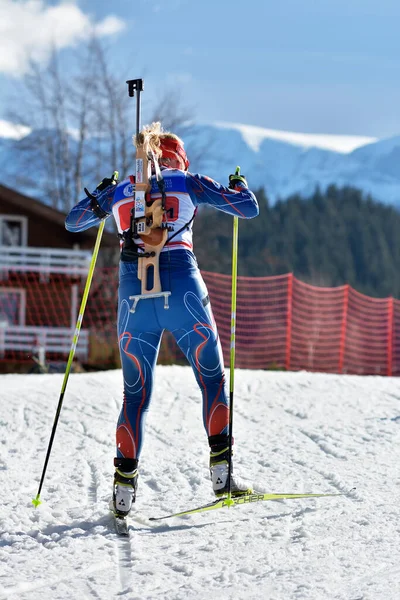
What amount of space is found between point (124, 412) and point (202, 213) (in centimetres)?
2472

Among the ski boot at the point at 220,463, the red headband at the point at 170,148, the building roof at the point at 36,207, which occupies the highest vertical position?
the building roof at the point at 36,207

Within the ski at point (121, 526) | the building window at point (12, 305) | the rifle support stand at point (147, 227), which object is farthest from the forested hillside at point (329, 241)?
the ski at point (121, 526)

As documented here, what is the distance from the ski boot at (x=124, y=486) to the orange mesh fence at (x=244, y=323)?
8.88m

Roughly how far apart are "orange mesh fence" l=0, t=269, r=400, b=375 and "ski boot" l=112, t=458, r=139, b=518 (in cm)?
888

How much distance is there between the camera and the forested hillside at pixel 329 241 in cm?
6838

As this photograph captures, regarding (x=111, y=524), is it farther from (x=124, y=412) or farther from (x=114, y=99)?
(x=114, y=99)

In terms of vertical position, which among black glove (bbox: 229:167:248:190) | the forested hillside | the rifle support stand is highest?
the forested hillside

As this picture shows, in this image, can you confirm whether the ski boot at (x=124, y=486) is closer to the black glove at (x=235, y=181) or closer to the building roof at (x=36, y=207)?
the black glove at (x=235, y=181)

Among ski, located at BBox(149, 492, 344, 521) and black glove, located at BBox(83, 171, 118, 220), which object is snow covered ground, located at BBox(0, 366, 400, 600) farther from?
black glove, located at BBox(83, 171, 118, 220)

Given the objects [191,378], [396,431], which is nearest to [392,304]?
[191,378]

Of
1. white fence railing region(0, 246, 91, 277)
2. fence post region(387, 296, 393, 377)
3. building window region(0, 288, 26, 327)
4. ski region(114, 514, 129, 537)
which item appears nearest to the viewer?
ski region(114, 514, 129, 537)

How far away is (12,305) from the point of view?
19.5m

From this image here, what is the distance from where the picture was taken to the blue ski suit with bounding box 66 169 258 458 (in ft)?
11.6

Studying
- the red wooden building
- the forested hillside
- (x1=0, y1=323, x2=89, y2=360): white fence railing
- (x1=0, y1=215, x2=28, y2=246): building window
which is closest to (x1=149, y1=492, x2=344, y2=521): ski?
(x1=0, y1=323, x2=89, y2=360): white fence railing
